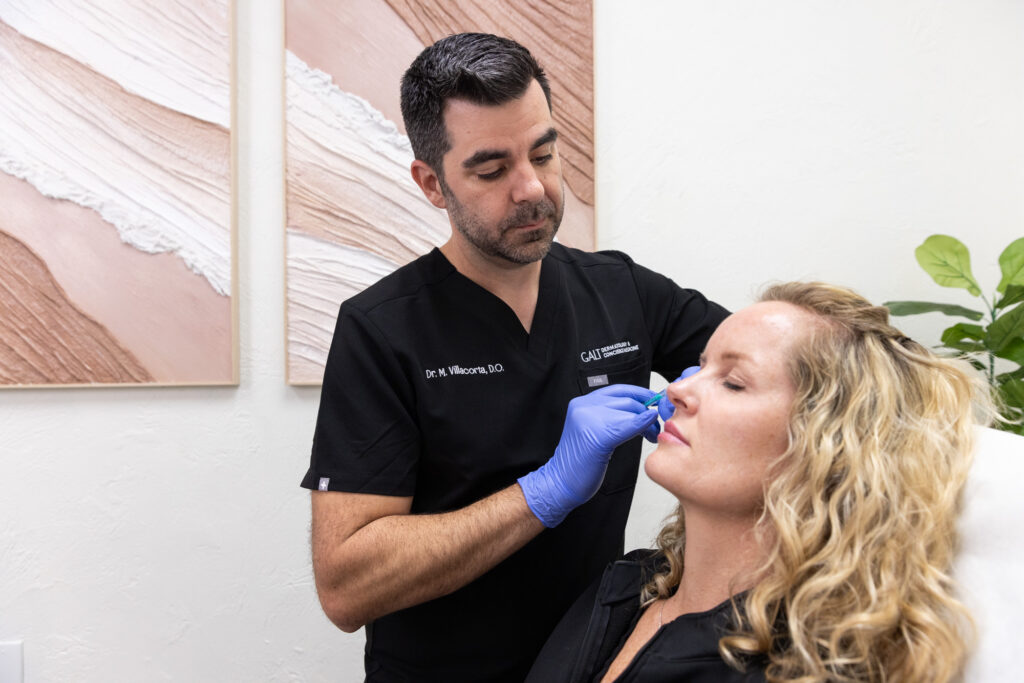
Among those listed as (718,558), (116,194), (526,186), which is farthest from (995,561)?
(116,194)

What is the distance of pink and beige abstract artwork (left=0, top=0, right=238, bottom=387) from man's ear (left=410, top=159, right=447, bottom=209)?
0.64 metres

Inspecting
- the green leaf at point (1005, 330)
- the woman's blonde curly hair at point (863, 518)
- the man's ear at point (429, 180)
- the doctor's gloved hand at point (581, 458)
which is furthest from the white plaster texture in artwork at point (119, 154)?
the green leaf at point (1005, 330)

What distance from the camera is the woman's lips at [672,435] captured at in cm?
99

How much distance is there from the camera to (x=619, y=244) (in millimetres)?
1948

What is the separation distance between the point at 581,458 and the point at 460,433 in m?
0.24

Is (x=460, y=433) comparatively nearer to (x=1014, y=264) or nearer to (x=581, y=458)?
(x=581, y=458)

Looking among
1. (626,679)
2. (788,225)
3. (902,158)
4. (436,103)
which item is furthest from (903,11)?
(626,679)

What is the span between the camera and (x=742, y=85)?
1.96 metres

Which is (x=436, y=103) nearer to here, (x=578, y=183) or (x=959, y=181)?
(x=578, y=183)

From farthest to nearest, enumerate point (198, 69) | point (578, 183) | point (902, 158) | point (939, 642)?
point (902, 158), point (578, 183), point (198, 69), point (939, 642)

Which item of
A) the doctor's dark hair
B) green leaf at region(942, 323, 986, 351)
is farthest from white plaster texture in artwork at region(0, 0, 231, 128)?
green leaf at region(942, 323, 986, 351)

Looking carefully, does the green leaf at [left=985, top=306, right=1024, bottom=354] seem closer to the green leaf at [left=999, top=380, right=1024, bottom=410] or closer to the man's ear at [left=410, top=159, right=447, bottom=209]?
the green leaf at [left=999, top=380, right=1024, bottom=410]

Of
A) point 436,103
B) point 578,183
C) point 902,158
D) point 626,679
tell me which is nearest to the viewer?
point 626,679

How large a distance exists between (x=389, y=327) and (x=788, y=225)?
121cm
